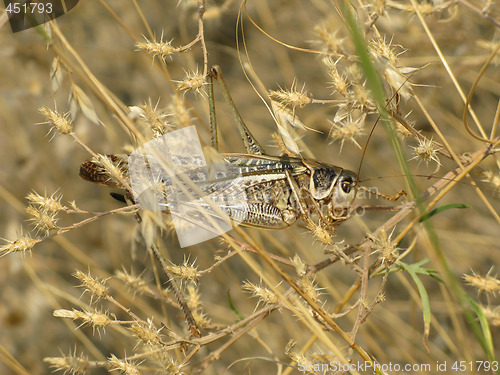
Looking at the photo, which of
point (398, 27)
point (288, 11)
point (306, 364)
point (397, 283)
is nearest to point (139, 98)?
point (288, 11)

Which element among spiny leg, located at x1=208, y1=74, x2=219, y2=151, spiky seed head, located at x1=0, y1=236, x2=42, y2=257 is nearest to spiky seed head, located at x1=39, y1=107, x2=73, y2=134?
spiky seed head, located at x1=0, y1=236, x2=42, y2=257

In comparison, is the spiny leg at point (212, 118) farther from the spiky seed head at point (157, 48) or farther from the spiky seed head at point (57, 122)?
the spiky seed head at point (57, 122)

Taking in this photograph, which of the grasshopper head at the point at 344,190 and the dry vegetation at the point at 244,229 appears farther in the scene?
the dry vegetation at the point at 244,229

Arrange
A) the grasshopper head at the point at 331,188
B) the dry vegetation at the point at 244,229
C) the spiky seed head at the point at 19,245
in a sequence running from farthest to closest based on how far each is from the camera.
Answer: the dry vegetation at the point at 244,229
the grasshopper head at the point at 331,188
the spiky seed head at the point at 19,245

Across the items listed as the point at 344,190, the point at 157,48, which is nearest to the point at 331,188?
the point at 344,190

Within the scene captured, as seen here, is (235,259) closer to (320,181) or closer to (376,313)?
(376,313)

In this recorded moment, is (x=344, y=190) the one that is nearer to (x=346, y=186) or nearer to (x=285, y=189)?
(x=346, y=186)

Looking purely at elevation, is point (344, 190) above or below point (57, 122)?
below

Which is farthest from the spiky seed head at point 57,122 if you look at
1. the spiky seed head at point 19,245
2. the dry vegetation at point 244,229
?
the dry vegetation at point 244,229
